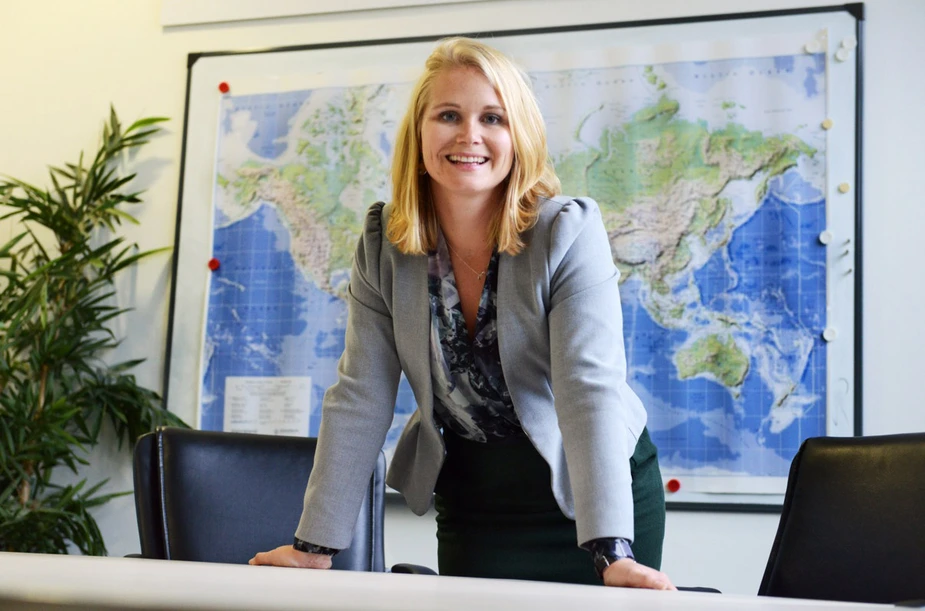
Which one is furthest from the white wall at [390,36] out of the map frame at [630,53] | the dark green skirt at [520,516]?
the dark green skirt at [520,516]

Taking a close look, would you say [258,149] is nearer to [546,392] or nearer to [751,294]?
[751,294]

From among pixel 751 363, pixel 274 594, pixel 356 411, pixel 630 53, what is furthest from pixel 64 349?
pixel 274 594

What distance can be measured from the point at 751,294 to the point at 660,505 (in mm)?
1215

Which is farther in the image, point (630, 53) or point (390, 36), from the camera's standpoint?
point (390, 36)

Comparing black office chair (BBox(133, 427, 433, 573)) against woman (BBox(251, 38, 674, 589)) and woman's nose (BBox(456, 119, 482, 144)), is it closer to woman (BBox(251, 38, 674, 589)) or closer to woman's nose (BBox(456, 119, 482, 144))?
woman (BBox(251, 38, 674, 589))

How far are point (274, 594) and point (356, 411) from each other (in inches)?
40.1

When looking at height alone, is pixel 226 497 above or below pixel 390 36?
below

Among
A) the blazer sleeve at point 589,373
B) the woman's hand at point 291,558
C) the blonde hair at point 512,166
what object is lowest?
the woman's hand at point 291,558

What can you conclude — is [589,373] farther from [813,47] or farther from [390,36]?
[390,36]

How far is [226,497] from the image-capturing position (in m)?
1.78

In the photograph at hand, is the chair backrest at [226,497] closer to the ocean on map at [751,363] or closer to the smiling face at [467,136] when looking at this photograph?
the smiling face at [467,136]

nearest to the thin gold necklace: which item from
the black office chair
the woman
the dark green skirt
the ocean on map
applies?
the woman

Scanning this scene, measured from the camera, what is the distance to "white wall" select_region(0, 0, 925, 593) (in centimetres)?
260

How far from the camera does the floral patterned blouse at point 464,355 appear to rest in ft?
5.08
